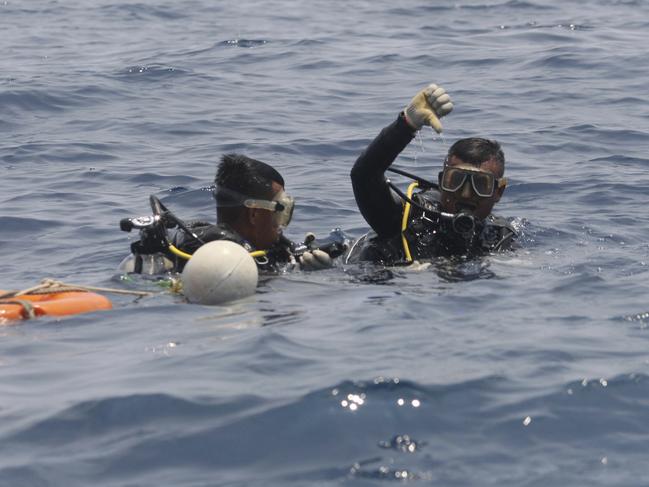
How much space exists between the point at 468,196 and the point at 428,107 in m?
0.79

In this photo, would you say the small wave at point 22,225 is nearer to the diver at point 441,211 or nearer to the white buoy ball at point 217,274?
the diver at point 441,211

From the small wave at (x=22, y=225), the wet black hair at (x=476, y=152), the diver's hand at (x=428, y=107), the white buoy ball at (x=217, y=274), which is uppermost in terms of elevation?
the diver's hand at (x=428, y=107)

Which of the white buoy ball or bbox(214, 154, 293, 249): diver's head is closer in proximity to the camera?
the white buoy ball

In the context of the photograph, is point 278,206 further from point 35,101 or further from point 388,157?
point 35,101

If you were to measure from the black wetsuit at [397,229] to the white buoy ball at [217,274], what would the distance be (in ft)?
3.83

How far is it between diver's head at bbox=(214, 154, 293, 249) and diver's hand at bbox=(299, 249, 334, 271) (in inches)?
9.5

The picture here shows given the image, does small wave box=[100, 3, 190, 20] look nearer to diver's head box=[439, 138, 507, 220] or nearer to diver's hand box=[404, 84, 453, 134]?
diver's head box=[439, 138, 507, 220]

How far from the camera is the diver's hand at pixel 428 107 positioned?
7.12 meters

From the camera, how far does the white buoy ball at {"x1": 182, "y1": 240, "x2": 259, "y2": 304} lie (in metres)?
6.47

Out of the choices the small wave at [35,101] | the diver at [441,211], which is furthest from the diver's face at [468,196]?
the small wave at [35,101]

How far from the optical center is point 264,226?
739 cm

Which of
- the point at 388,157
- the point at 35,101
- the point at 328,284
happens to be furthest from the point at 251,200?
the point at 35,101

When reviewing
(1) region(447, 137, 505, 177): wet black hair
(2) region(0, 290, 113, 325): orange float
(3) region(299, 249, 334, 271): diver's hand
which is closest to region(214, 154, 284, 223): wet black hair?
(3) region(299, 249, 334, 271): diver's hand

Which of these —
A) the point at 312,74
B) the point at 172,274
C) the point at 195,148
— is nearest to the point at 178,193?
the point at 195,148
